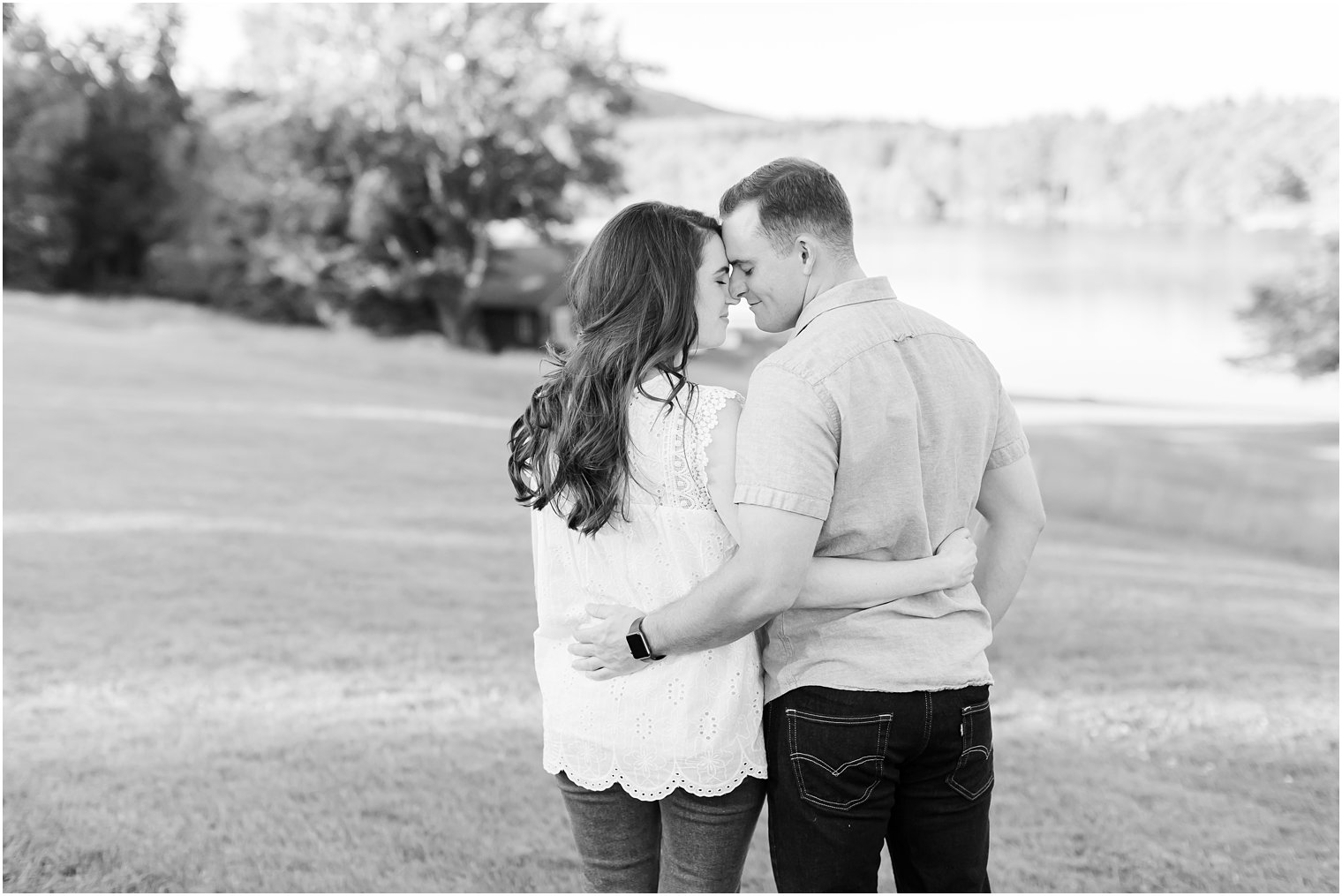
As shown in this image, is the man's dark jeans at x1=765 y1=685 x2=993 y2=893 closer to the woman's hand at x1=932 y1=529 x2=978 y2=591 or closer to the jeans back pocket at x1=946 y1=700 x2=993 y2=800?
the jeans back pocket at x1=946 y1=700 x2=993 y2=800

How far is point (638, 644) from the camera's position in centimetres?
207

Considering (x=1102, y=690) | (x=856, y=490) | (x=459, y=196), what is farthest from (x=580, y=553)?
(x=459, y=196)

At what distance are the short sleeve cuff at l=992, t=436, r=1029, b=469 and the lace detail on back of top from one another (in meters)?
0.61

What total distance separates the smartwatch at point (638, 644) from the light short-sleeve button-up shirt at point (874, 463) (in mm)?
252

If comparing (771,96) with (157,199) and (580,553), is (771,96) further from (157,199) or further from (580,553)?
(580,553)

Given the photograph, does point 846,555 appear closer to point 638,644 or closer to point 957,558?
point 957,558

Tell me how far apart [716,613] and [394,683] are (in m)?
3.76

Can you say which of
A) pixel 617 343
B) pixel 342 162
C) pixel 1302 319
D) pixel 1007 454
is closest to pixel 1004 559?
pixel 1007 454

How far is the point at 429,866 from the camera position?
3666 millimetres

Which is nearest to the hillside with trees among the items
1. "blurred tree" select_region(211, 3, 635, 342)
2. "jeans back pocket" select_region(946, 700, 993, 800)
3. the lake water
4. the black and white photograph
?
the lake water

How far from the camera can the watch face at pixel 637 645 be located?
6.78 ft

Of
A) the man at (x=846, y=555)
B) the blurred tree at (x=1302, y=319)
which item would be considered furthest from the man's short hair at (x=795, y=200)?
the blurred tree at (x=1302, y=319)

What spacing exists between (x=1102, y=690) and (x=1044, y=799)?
5.37 ft

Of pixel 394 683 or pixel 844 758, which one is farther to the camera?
pixel 394 683
